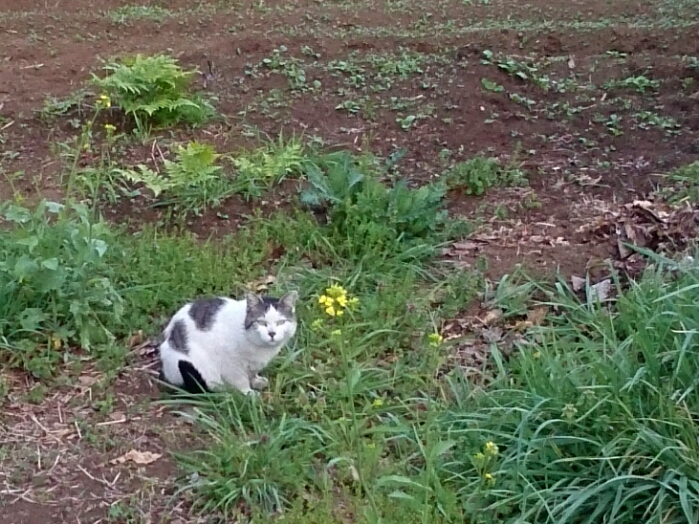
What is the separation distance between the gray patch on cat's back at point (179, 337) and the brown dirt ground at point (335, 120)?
0.23 metres

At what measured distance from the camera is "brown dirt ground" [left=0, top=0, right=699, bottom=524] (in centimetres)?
366

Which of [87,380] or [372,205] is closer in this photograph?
[87,380]

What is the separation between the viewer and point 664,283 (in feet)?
12.9

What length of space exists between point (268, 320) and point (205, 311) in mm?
347

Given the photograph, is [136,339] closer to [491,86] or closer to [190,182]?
[190,182]

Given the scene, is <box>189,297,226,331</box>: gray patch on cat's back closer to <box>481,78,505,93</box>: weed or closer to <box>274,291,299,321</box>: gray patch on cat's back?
<box>274,291,299,321</box>: gray patch on cat's back

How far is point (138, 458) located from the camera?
3.60 metres

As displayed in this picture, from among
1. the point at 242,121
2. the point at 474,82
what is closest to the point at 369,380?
the point at 242,121

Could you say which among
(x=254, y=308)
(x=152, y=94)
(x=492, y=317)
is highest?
(x=152, y=94)

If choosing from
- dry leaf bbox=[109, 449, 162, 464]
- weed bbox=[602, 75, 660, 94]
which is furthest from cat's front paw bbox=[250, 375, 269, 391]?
weed bbox=[602, 75, 660, 94]

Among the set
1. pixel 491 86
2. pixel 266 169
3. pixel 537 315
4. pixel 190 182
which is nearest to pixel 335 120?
pixel 266 169

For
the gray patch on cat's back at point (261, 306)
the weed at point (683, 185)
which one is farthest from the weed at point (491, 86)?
the gray patch on cat's back at point (261, 306)

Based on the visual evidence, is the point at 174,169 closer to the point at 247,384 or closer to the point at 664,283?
the point at 247,384

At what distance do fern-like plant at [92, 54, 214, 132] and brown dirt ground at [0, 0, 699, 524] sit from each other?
15cm
